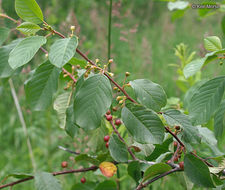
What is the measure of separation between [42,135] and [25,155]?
34cm

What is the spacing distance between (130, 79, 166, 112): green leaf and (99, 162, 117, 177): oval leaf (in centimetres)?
19

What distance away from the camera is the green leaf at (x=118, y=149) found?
69 centimetres

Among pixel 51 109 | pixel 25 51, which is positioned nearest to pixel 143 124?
pixel 25 51

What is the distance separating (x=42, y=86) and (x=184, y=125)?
0.32 metres

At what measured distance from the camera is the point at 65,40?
585 millimetres

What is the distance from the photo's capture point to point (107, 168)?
706 mm

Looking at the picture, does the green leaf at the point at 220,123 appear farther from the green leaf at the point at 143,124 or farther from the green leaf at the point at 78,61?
the green leaf at the point at 78,61

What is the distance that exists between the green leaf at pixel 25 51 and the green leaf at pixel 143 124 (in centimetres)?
21

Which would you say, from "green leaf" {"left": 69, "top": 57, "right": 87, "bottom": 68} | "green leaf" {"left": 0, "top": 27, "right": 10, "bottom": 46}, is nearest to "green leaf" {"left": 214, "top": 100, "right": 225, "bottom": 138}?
"green leaf" {"left": 69, "top": 57, "right": 87, "bottom": 68}

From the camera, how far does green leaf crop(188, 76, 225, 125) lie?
627 mm

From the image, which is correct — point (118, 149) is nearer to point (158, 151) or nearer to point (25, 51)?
point (158, 151)

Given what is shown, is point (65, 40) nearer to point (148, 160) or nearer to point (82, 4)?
point (148, 160)

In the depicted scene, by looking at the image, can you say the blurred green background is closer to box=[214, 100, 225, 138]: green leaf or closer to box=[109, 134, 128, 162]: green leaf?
box=[109, 134, 128, 162]: green leaf

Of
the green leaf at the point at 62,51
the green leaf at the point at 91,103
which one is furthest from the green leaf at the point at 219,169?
the green leaf at the point at 62,51
